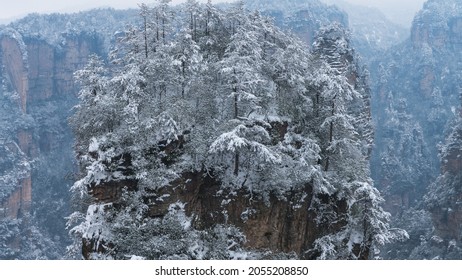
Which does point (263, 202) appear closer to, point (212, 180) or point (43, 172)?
point (212, 180)

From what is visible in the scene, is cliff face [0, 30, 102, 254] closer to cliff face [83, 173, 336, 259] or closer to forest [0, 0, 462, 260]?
forest [0, 0, 462, 260]

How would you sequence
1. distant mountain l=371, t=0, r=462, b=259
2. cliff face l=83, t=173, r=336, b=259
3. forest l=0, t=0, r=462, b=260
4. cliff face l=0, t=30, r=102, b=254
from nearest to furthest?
forest l=0, t=0, r=462, b=260
cliff face l=83, t=173, r=336, b=259
distant mountain l=371, t=0, r=462, b=259
cliff face l=0, t=30, r=102, b=254

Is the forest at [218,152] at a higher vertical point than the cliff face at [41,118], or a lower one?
higher

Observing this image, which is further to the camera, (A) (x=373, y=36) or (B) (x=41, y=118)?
(A) (x=373, y=36)

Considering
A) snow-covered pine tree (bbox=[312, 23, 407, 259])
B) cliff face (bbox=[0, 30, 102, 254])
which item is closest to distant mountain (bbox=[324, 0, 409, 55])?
cliff face (bbox=[0, 30, 102, 254])

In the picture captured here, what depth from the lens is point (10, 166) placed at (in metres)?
85.2

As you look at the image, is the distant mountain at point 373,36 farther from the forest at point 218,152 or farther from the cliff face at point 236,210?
the cliff face at point 236,210

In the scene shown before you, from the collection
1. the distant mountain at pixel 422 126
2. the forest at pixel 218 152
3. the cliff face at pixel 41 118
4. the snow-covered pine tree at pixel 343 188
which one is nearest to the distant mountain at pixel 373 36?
the distant mountain at pixel 422 126

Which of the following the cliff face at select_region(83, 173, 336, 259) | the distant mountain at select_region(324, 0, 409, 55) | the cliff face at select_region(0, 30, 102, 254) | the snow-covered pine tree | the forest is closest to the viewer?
the forest

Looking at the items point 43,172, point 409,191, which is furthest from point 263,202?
point 43,172

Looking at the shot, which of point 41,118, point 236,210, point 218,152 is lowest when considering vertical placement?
point 41,118

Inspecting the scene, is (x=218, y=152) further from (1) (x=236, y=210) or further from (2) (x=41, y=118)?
(2) (x=41, y=118)

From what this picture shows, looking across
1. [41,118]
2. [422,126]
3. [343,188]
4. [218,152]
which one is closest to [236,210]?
[218,152]

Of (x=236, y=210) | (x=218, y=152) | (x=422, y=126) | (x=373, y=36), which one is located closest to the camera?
(x=236, y=210)
